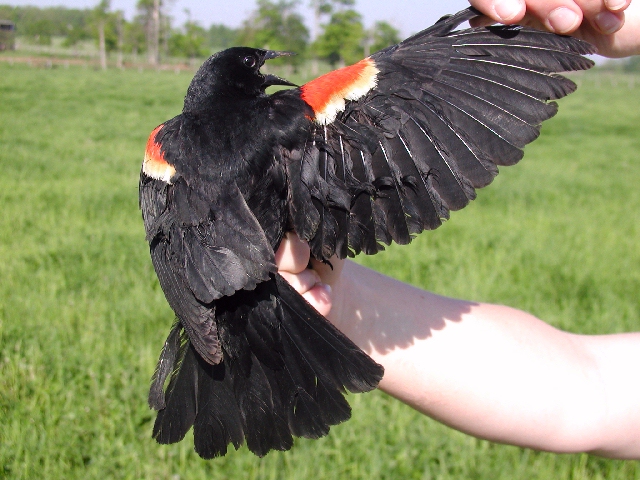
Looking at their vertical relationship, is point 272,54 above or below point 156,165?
above

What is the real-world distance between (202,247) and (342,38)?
59.9 metres

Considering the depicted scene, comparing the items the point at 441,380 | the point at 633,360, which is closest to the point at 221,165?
the point at 441,380

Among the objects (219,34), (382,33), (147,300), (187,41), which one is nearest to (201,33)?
(187,41)

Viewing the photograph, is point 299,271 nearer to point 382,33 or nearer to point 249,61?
point 249,61

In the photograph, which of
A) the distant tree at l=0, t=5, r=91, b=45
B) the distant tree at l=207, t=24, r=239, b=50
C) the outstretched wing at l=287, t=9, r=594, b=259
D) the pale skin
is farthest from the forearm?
the distant tree at l=207, t=24, r=239, b=50

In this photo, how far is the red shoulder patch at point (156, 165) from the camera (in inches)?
72.2

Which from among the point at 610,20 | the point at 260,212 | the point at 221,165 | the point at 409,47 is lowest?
the point at 260,212

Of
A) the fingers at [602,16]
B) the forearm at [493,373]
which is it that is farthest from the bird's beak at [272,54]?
the fingers at [602,16]

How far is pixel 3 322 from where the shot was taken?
354 cm

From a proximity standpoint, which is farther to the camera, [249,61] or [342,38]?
[342,38]

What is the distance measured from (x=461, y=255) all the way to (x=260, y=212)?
3.88m

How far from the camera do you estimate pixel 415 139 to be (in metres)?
1.81

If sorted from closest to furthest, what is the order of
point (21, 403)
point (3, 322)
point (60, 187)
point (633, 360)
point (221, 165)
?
point (221, 165)
point (633, 360)
point (21, 403)
point (3, 322)
point (60, 187)

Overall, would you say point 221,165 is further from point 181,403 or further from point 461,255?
point 461,255
